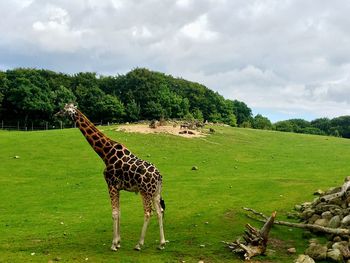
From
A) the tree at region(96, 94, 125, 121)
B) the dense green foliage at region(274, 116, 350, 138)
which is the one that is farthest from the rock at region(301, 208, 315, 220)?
the dense green foliage at region(274, 116, 350, 138)

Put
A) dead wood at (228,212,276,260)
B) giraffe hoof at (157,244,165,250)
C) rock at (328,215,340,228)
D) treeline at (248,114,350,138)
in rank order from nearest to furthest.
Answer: dead wood at (228,212,276,260)
giraffe hoof at (157,244,165,250)
rock at (328,215,340,228)
treeline at (248,114,350,138)

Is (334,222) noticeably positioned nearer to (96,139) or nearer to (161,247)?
(161,247)

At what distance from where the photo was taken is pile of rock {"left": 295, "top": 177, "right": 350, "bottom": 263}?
1441 cm

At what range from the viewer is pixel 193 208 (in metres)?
22.3

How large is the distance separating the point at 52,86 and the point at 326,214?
8696cm

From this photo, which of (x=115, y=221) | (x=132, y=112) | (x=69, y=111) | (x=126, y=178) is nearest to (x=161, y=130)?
(x=132, y=112)

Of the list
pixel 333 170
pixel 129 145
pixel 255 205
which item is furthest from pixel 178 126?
pixel 255 205

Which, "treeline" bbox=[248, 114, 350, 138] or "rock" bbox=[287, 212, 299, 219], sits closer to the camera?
"rock" bbox=[287, 212, 299, 219]

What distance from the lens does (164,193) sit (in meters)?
27.5

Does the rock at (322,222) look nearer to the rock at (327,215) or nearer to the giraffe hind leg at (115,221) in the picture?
the rock at (327,215)

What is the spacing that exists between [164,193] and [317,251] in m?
13.9

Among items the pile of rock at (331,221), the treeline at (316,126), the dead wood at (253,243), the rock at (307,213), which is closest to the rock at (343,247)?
the pile of rock at (331,221)

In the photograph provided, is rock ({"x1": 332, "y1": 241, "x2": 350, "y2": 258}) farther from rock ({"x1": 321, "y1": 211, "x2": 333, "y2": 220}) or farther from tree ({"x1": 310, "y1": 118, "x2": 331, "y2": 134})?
tree ({"x1": 310, "y1": 118, "x2": 331, "y2": 134})

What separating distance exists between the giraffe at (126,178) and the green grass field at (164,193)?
3.34ft
